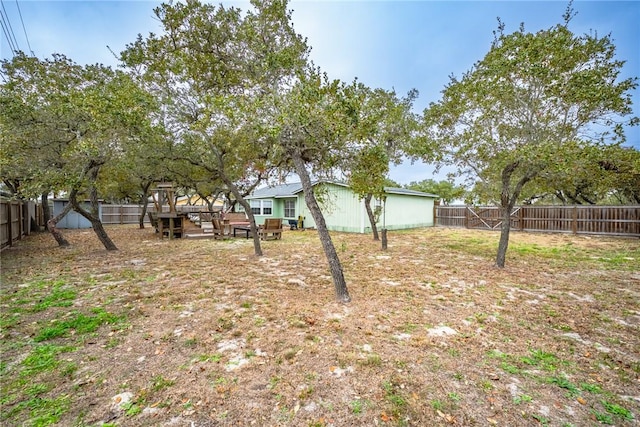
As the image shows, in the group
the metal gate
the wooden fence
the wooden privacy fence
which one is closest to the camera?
the wooden fence

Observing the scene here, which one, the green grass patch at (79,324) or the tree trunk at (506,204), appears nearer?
the green grass patch at (79,324)

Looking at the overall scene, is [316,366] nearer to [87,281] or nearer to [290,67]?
[290,67]

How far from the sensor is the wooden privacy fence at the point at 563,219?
12.7m

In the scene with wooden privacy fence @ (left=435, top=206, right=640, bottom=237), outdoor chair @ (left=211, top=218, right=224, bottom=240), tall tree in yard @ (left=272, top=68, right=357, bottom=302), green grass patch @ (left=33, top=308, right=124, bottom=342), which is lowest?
green grass patch @ (left=33, top=308, right=124, bottom=342)

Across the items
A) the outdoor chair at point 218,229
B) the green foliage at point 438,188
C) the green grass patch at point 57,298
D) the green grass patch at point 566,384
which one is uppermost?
the green foliage at point 438,188

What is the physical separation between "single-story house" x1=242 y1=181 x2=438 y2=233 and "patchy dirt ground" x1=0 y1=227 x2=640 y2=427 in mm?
8490

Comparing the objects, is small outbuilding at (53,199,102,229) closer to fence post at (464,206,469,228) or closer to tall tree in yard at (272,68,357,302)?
tall tree in yard at (272,68,357,302)

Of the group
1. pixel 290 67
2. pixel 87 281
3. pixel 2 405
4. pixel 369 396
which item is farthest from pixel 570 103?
pixel 87 281

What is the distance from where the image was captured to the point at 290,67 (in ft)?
15.9

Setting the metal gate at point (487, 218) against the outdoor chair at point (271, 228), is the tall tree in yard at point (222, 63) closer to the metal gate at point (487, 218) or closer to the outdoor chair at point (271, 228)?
the outdoor chair at point (271, 228)

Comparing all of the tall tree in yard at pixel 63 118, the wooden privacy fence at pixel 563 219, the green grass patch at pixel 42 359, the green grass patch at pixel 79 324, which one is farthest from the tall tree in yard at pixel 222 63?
the wooden privacy fence at pixel 563 219

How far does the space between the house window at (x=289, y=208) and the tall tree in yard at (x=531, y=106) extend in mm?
12257

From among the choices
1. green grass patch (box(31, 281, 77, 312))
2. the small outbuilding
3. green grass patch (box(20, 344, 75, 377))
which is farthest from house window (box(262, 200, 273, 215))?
green grass patch (box(20, 344, 75, 377))

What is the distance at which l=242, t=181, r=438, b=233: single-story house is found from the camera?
1489 cm
